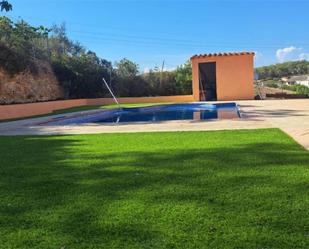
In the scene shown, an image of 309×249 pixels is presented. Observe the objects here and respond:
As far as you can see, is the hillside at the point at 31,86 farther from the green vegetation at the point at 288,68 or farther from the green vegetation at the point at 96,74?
the green vegetation at the point at 288,68

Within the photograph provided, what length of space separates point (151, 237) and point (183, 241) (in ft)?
0.74

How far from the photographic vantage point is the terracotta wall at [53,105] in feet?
54.0

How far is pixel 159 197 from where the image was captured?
11.5 feet

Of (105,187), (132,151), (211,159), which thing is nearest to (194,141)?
(132,151)

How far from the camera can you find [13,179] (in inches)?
174

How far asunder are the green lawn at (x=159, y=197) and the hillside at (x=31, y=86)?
13.1 metres

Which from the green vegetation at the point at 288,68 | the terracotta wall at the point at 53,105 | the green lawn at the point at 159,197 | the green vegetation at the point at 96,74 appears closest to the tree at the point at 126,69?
the green vegetation at the point at 96,74

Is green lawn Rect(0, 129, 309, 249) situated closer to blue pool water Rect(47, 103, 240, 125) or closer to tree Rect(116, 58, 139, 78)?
blue pool water Rect(47, 103, 240, 125)

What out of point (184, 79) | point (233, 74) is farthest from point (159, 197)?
point (184, 79)

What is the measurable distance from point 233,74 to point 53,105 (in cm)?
1061

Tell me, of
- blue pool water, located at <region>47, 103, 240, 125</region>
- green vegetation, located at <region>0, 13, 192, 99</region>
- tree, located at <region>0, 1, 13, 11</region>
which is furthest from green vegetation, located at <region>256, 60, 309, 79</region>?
tree, located at <region>0, 1, 13, 11</region>

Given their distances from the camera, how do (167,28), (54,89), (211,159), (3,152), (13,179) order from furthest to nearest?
1. (167,28)
2. (54,89)
3. (3,152)
4. (211,159)
5. (13,179)

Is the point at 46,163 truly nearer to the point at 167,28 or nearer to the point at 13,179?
the point at 13,179

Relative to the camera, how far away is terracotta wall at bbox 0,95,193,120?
16.5m
